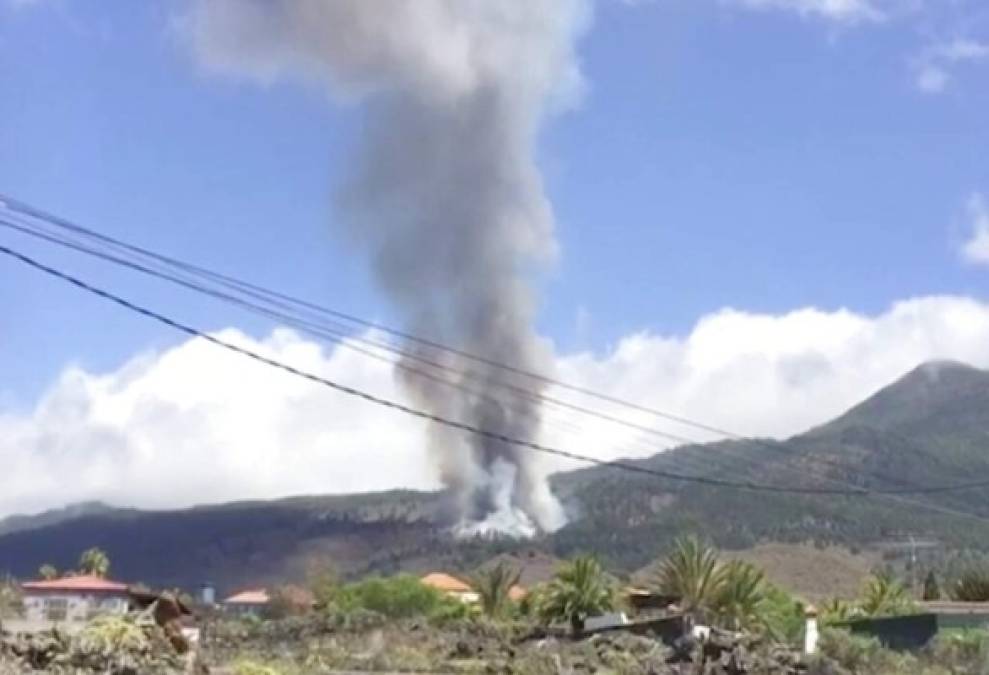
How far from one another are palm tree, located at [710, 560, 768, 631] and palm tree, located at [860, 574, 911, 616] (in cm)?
589

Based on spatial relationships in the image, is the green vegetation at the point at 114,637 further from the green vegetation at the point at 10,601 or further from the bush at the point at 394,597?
the bush at the point at 394,597

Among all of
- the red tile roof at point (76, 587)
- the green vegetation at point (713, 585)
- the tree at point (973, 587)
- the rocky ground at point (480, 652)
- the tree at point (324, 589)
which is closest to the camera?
the rocky ground at point (480, 652)

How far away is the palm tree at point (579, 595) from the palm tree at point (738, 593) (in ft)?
21.4

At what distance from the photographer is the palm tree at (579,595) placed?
80188 mm

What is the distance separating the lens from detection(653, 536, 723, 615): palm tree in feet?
252

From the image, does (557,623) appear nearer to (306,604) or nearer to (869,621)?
(869,621)

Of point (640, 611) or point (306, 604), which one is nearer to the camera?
point (640, 611)

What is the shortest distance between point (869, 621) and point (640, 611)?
60.9 ft

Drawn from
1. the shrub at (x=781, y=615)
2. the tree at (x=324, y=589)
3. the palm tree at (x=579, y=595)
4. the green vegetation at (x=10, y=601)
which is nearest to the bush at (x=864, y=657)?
the shrub at (x=781, y=615)

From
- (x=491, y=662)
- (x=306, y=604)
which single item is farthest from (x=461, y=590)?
(x=491, y=662)

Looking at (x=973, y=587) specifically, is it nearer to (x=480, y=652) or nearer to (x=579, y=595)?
(x=579, y=595)

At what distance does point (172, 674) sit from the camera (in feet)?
91.7

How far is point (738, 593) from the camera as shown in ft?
250

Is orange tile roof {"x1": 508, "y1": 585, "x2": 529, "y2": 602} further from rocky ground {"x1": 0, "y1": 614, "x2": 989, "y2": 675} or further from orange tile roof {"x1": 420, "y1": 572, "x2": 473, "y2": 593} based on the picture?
rocky ground {"x1": 0, "y1": 614, "x2": 989, "y2": 675}
